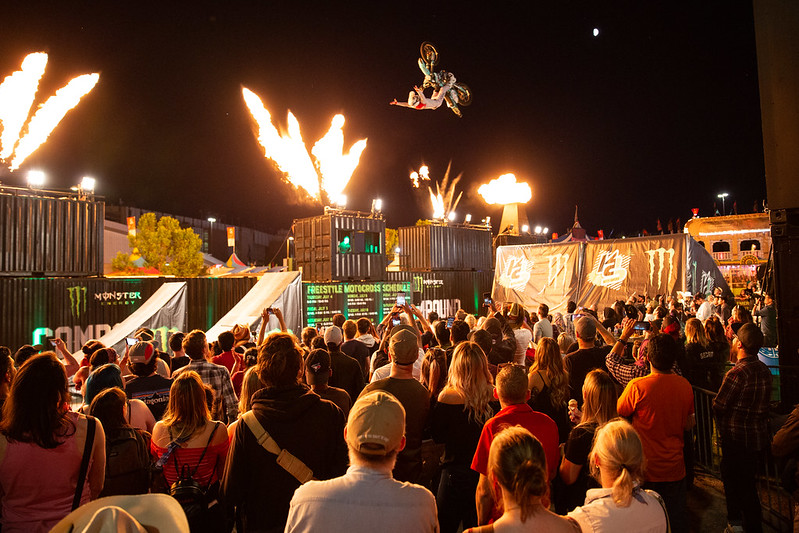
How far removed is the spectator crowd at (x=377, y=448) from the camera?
211cm

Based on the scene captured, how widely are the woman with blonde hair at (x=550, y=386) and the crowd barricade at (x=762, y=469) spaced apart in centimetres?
167

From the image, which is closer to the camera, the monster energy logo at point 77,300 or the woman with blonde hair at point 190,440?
the woman with blonde hair at point 190,440

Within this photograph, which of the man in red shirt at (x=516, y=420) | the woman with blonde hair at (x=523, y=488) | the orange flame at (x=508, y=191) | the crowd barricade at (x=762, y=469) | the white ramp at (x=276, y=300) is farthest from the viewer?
the orange flame at (x=508, y=191)

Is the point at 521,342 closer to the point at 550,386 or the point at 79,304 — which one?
the point at 550,386

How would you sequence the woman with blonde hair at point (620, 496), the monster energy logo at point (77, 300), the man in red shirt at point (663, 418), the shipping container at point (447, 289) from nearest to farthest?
1. the woman with blonde hair at point (620, 496)
2. the man in red shirt at point (663, 418)
3. the monster energy logo at point (77, 300)
4. the shipping container at point (447, 289)

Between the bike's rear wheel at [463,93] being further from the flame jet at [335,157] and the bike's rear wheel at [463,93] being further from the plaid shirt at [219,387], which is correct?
the plaid shirt at [219,387]

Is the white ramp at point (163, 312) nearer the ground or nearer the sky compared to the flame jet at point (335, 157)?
nearer the ground

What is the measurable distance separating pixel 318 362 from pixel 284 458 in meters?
1.11

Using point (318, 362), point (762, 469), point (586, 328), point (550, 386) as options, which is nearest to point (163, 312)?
point (318, 362)

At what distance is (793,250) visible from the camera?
22.1 feet

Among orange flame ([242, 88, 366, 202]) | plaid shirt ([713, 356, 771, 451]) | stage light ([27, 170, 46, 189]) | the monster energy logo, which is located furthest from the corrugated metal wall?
plaid shirt ([713, 356, 771, 451])

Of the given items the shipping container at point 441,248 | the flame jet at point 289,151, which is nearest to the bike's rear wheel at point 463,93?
the shipping container at point 441,248

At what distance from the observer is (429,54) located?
3180 cm

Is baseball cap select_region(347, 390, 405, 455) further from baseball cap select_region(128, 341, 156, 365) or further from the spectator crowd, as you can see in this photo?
baseball cap select_region(128, 341, 156, 365)
